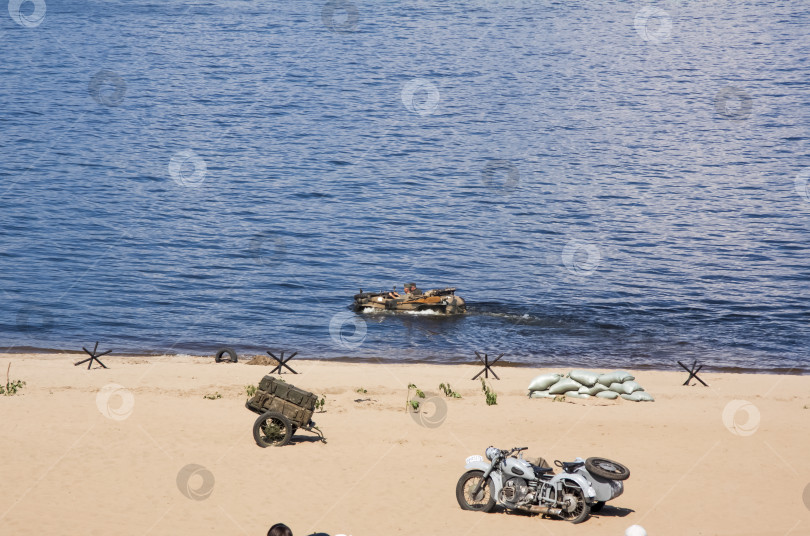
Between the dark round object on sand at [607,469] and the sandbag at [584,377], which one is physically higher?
the sandbag at [584,377]

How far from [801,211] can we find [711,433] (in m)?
41.6

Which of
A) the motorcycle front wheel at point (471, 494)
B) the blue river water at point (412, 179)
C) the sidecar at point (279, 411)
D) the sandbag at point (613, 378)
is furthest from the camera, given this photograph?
the blue river water at point (412, 179)

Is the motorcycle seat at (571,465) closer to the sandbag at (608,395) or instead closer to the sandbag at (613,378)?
the sandbag at (608,395)

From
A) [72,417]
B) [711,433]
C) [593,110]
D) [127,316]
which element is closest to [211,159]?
[127,316]

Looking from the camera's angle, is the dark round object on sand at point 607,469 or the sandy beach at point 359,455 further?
the sandy beach at point 359,455

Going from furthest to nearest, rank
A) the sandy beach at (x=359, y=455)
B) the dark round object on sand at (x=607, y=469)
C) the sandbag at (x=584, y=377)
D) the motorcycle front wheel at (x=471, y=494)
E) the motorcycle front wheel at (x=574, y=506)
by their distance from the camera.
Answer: the sandbag at (x=584, y=377) < the motorcycle front wheel at (x=471, y=494) < the sandy beach at (x=359, y=455) < the motorcycle front wheel at (x=574, y=506) < the dark round object on sand at (x=607, y=469)

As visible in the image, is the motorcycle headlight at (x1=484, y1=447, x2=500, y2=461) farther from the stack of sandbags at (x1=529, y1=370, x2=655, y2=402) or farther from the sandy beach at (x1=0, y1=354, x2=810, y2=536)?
the stack of sandbags at (x1=529, y1=370, x2=655, y2=402)

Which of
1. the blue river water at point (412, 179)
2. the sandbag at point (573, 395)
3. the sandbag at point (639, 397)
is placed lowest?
the sandbag at point (573, 395)

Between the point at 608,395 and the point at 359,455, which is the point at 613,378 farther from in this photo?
the point at 359,455

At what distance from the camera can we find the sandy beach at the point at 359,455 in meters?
18.1

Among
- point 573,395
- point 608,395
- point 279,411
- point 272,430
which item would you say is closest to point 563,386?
point 573,395

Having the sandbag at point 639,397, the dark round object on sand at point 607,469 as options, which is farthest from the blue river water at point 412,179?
the dark round object on sand at point 607,469

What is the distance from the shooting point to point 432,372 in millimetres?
31531

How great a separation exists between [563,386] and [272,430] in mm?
9535
